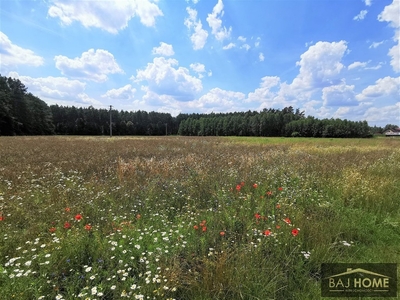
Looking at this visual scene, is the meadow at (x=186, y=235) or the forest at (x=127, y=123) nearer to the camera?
the meadow at (x=186, y=235)

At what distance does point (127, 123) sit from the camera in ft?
319

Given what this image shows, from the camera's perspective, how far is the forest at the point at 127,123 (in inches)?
2213

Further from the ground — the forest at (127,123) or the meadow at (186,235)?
the forest at (127,123)

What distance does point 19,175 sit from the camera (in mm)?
6941

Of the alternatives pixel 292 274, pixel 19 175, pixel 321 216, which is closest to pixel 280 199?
pixel 321 216

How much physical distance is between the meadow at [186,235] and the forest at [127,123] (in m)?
57.4

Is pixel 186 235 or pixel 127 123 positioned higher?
pixel 127 123

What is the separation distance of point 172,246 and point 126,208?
2134 mm

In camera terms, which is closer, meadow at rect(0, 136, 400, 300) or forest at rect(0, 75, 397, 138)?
meadow at rect(0, 136, 400, 300)

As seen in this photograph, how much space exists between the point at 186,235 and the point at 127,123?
3962 inches

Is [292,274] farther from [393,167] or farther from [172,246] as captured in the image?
[393,167]

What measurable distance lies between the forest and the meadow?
188ft

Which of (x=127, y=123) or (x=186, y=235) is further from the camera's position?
(x=127, y=123)

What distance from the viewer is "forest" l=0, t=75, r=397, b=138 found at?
56.2m
